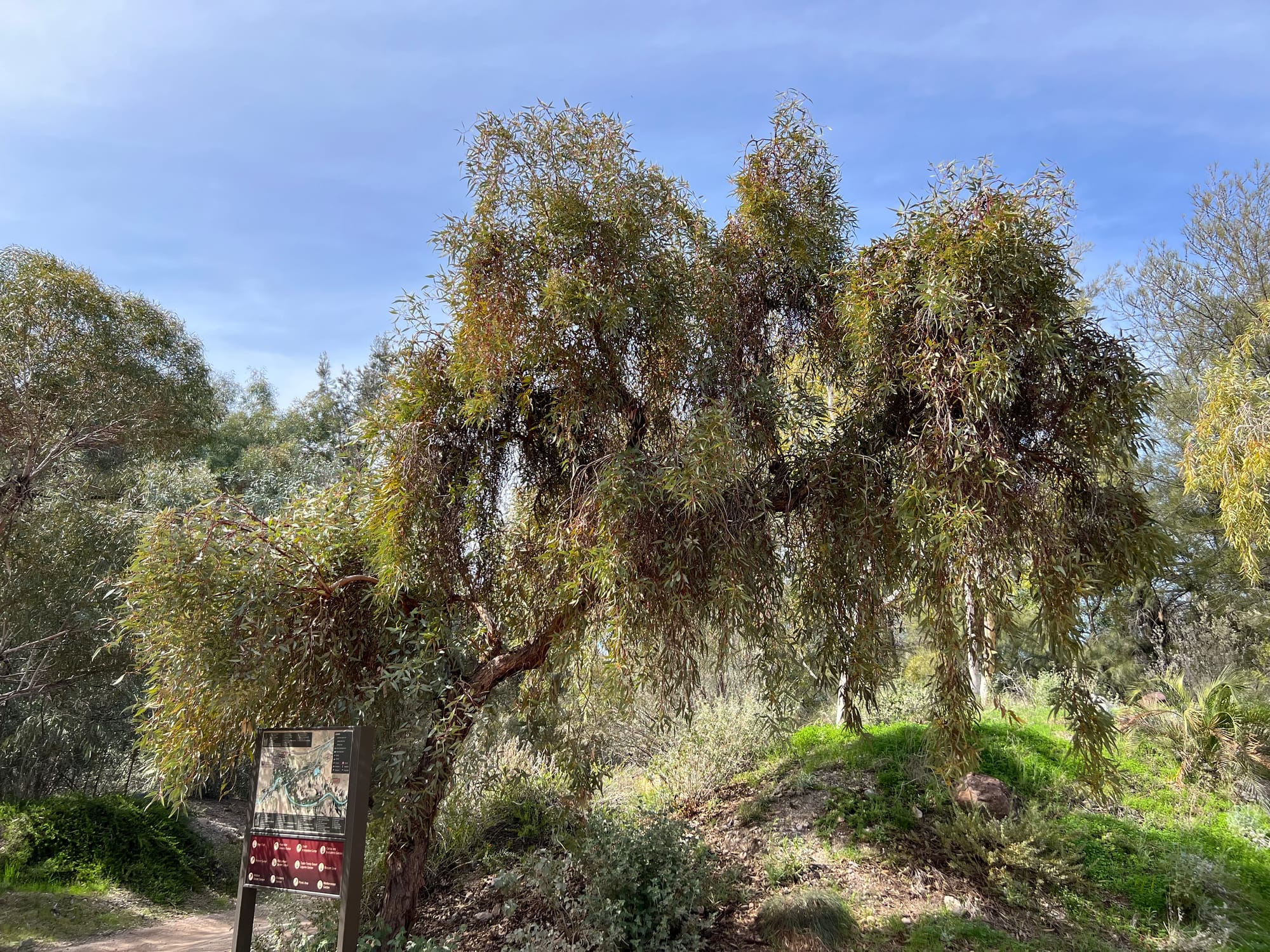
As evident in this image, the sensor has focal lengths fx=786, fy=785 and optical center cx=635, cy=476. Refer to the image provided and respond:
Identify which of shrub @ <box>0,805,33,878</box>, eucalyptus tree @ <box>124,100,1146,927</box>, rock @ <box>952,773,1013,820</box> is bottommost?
shrub @ <box>0,805,33,878</box>

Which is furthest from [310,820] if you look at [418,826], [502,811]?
[502,811]

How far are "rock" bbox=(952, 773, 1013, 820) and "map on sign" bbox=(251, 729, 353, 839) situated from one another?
190 inches

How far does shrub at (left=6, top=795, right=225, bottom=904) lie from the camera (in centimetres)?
944

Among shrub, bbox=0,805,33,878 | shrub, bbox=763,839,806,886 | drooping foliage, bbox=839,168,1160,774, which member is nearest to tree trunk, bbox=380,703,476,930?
shrub, bbox=763,839,806,886

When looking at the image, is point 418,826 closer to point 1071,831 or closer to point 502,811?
point 502,811

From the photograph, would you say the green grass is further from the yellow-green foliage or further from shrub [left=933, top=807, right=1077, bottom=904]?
the yellow-green foliage

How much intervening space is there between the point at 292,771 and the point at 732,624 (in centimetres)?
262

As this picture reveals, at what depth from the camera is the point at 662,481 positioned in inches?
169

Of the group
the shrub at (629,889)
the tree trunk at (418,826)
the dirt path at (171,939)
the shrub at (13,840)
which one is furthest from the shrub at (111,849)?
the shrub at (629,889)

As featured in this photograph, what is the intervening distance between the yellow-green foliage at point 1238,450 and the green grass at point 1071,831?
2.44 metres

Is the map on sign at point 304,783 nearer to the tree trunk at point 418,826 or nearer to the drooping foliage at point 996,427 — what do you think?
the tree trunk at point 418,826

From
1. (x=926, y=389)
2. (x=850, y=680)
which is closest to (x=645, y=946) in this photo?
(x=850, y=680)

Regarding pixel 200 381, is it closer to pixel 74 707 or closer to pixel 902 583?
pixel 74 707

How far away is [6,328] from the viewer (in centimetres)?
908
